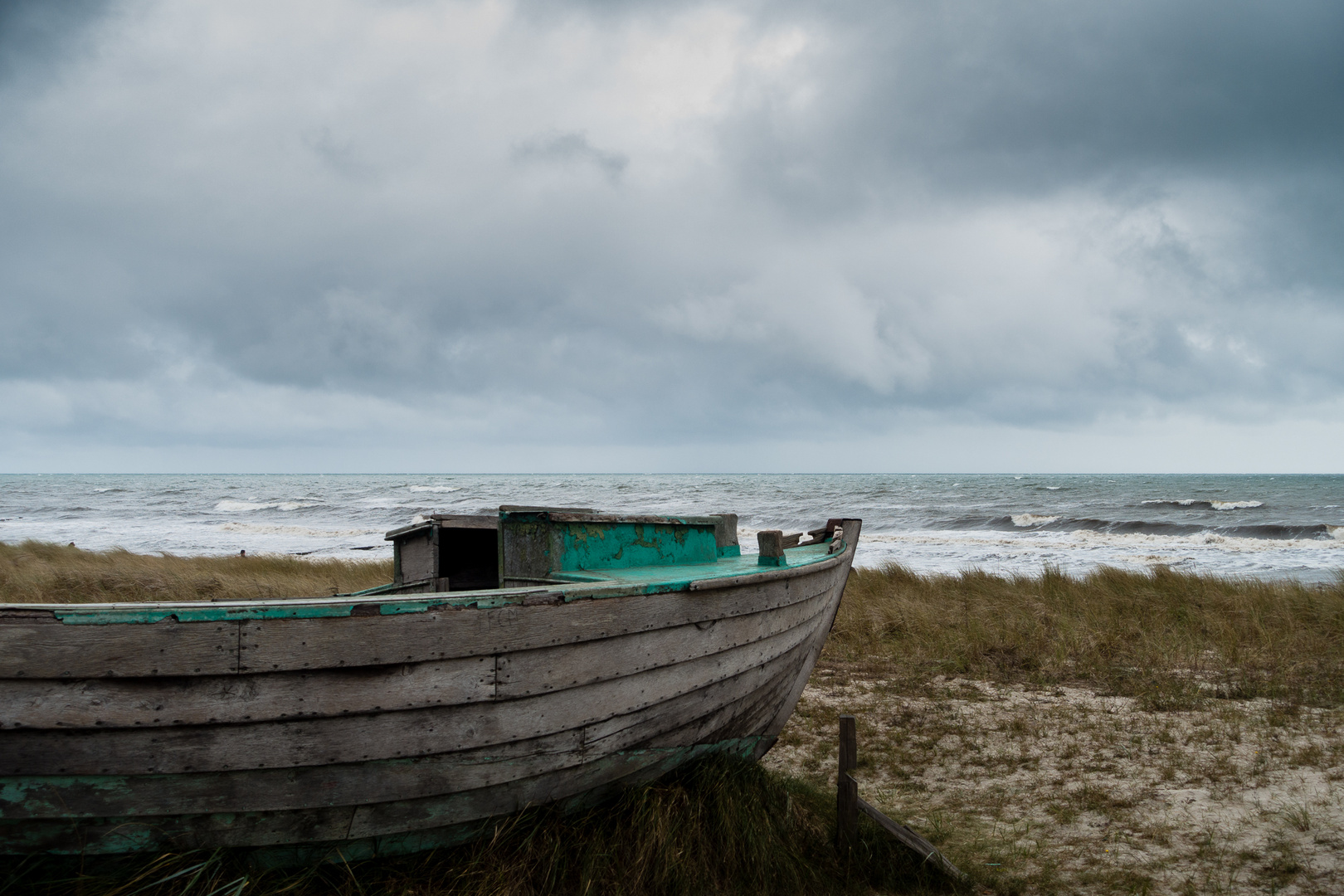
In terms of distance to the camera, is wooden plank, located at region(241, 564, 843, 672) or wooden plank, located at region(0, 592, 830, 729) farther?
wooden plank, located at region(241, 564, 843, 672)

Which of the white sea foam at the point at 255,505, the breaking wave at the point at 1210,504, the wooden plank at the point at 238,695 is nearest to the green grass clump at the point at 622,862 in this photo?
the wooden plank at the point at 238,695

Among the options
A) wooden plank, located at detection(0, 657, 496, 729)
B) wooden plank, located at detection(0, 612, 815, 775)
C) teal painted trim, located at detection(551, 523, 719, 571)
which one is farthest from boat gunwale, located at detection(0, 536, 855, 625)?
teal painted trim, located at detection(551, 523, 719, 571)

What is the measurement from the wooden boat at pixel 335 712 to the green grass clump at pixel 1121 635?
5930 mm

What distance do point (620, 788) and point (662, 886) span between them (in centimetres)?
49

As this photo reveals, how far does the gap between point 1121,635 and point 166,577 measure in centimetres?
1626

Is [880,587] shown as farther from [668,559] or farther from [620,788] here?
[620,788]

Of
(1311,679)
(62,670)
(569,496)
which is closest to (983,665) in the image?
(1311,679)

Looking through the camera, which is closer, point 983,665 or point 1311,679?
point 1311,679

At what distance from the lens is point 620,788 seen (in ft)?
11.3

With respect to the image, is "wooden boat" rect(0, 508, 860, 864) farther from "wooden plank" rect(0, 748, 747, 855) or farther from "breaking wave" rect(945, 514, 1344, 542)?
"breaking wave" rect(945, 514, 1344, 542)

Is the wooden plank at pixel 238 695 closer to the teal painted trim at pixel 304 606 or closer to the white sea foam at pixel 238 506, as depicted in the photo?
the teal painted trim at pixel 304 606

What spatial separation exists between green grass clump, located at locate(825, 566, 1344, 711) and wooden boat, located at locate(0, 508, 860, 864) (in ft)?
19.5

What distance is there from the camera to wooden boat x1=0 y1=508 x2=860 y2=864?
2246 millimetres

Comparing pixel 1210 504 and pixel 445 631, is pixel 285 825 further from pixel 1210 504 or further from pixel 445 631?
pixel 1210 504
